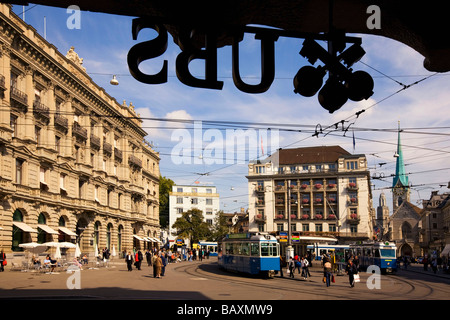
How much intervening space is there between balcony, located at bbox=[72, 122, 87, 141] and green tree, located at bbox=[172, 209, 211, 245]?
38.0 meters

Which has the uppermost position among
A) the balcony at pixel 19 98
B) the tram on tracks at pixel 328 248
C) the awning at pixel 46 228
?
the balcony at pixel 19 98

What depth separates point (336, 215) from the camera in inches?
3285

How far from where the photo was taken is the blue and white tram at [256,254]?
1156 inches

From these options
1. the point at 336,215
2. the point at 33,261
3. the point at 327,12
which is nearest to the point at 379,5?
the point at 327,12

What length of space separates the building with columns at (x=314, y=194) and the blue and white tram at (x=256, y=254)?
48.4 metres

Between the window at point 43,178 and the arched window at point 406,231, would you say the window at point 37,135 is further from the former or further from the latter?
the arched window at point 406,231

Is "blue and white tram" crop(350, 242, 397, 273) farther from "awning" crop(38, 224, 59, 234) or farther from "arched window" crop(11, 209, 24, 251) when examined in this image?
"arched window" crop(11, 209, 24, 251)

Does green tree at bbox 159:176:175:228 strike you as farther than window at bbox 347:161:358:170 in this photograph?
Yes

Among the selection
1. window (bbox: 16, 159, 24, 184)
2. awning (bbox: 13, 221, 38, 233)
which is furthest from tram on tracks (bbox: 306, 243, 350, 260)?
window (bbox: 16, 159, 24, 184)

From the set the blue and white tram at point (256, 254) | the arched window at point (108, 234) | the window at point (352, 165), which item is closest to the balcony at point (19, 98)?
the blue and white tram at point (256, 254)

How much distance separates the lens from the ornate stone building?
33969 mm

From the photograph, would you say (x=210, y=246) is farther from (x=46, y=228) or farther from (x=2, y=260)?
(x=2, y=260)
